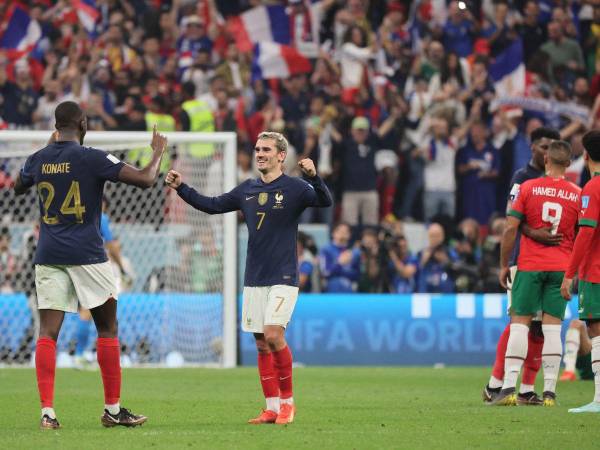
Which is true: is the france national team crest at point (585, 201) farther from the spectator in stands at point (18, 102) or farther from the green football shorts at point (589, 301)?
the spectator in stands at point (18, 102)

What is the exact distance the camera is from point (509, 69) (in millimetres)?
21719

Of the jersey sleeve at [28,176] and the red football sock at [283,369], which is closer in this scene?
the jersey sleeve at [28,176]

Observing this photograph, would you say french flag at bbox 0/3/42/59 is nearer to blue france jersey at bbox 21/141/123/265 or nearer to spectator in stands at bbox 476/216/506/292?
spectator in stands at bbox 476/216/506/292

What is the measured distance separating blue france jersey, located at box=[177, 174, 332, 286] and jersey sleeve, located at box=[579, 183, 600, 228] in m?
2.06

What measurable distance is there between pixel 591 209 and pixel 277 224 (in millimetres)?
2514

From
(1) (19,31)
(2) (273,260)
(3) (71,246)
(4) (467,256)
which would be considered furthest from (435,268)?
(3) (71,246)

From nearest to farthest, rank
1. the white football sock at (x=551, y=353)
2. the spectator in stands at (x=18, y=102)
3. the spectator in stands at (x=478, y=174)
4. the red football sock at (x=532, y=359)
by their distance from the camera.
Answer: the white football sock at (x=551, y=353)
the red football sock at (x=532, y=359)
the spectator in stands at (x=478, y=174)
the spectator in stands at (x=18, y=102)

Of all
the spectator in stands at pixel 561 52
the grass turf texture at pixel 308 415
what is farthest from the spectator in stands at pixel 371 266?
the spectator in stands at pixel 561 52

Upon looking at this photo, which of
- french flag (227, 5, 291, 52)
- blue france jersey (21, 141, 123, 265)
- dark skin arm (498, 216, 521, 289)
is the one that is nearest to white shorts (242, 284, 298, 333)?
blue france jersey (21, 141, 123, 265)

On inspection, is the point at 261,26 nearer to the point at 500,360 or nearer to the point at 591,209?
the point at 500,360

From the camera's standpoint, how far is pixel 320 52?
850 inches

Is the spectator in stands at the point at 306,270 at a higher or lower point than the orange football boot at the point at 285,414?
higher

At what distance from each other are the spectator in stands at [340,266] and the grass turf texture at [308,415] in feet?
10.3

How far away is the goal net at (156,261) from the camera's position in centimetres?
1698
